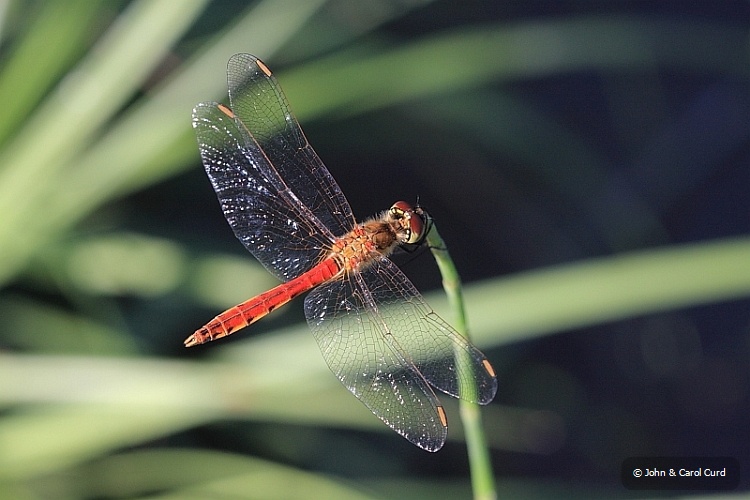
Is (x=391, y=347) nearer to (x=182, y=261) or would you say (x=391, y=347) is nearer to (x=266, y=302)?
(x=266, y=302)

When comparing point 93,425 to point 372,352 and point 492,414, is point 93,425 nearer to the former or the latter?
point 372,352

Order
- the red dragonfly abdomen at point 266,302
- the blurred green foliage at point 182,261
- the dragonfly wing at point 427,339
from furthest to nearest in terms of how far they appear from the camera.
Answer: the blurred green foliage at point 182,261, the red dragonfly abdomen at point 266,302, the dragonfly wing at point 427,339

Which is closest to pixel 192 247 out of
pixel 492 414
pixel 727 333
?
pixel 492 414

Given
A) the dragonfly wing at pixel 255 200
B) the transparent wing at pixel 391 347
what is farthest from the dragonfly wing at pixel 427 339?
the dragonfly wing at pixel 255 200

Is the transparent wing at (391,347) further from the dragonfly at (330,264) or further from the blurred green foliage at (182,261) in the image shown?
the blurred green foliage at (182,261)

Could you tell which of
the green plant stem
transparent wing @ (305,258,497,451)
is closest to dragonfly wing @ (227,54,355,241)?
transparent wing @ (305,258,497,451)

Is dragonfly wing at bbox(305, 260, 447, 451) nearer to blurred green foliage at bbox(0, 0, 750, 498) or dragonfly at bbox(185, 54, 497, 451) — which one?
dragonfly at bbox(185, 54, 497, 451)
